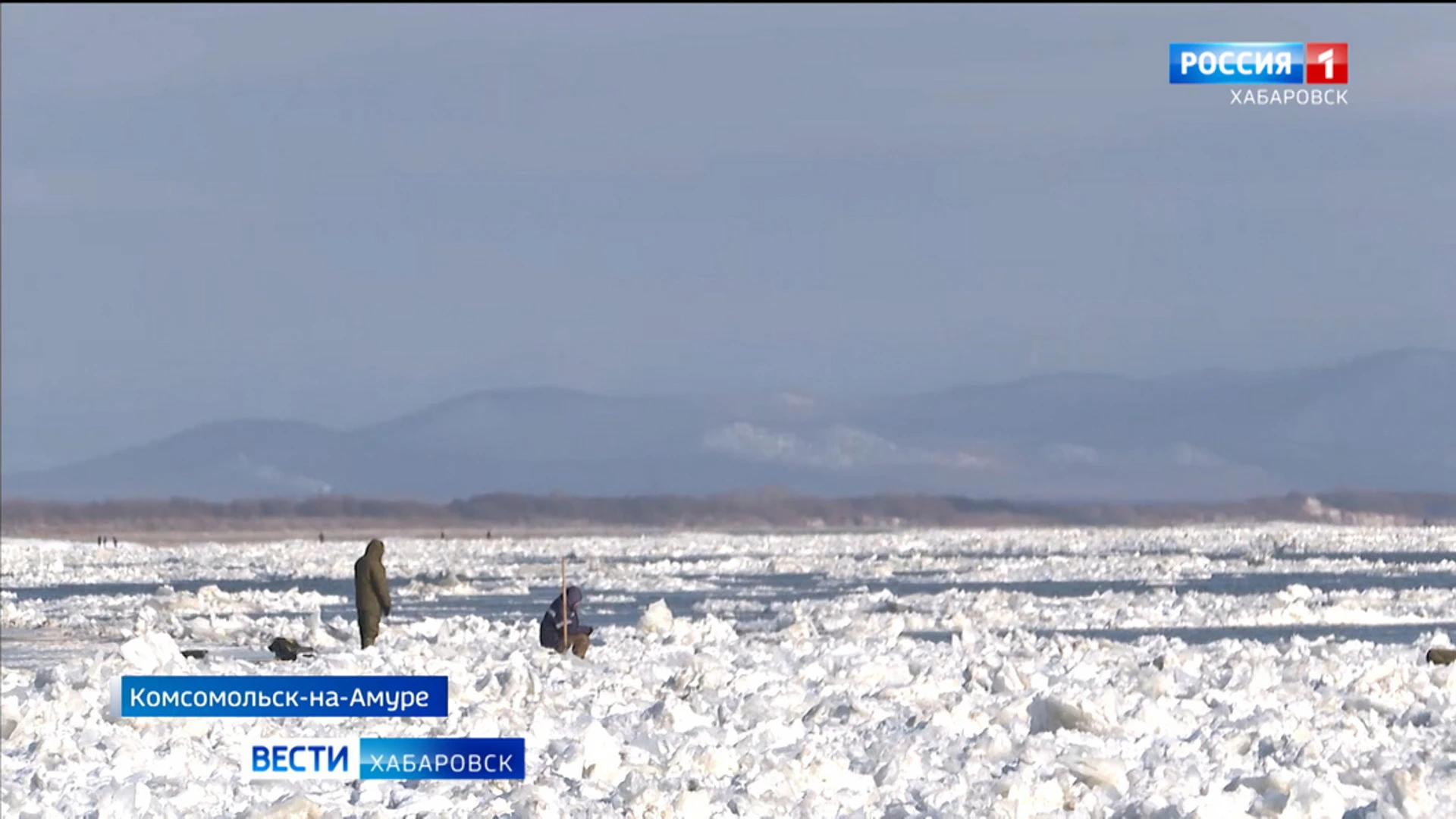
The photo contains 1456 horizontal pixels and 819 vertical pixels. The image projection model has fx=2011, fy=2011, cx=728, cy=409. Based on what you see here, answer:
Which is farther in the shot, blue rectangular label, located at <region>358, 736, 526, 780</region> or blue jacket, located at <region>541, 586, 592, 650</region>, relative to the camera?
blue jacket, located at <region>541, 586, 592, 650</region>

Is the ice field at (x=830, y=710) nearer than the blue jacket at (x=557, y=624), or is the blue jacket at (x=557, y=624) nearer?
the ice field at (x=830, y=710)

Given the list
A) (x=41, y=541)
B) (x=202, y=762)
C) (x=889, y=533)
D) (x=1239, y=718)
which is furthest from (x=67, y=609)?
(x=889, y=533)

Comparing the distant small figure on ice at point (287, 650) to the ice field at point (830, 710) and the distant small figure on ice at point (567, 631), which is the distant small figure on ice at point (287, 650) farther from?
the distant small figure on ice at point (567, 631)

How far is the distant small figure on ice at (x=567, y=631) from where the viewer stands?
16266mm

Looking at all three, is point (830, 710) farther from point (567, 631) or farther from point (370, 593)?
point (370, 593)

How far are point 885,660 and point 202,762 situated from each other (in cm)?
598

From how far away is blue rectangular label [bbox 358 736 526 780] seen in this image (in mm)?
11016

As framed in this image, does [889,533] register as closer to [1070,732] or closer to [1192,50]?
[1192,50]

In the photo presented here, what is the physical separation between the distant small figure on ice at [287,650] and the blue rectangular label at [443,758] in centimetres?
487
